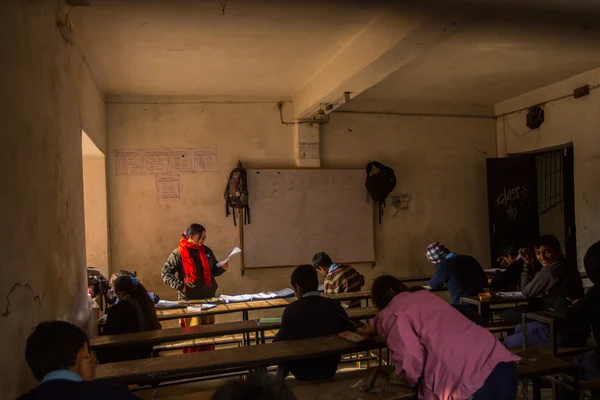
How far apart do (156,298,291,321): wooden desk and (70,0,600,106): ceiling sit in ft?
7.18

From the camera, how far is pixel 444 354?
2.17 meters

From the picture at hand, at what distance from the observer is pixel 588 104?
17.9ft

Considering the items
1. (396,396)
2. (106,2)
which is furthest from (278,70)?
(396,396)

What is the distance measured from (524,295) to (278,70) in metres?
3.01

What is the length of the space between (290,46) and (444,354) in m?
2.84

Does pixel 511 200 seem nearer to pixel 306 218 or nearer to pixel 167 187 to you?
pixel 306 218

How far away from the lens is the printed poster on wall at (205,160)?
5777mm

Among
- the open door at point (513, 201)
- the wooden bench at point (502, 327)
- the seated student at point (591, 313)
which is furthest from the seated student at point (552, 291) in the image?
the open door at point (513, 201)

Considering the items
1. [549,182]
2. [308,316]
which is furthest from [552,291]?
[549,182]

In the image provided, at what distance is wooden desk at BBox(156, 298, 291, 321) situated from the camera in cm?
405

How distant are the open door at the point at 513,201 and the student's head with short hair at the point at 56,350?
5.92m

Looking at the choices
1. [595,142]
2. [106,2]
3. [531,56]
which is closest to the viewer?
[106,2]

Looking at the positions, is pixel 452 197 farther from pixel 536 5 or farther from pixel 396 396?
pixel 396 396

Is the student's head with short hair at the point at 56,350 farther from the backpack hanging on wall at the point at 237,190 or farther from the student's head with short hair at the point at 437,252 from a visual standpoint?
the backpack hanging on wall at the point at 237,190
